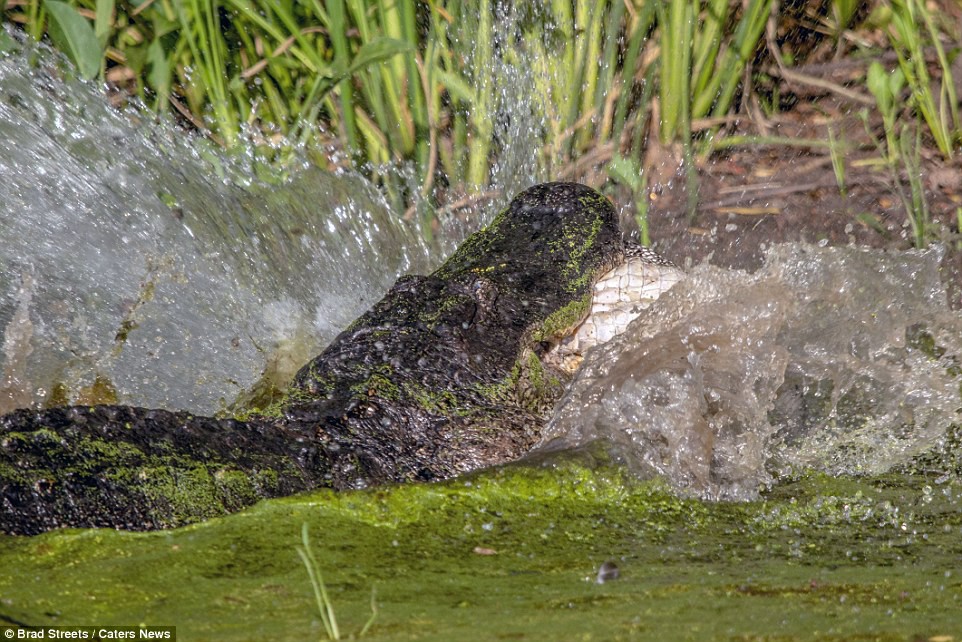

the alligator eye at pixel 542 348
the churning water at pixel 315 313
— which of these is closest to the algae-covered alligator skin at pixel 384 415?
the alligator eye at pixel 542 348

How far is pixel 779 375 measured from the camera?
255cm

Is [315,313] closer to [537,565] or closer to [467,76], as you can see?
[467,76]

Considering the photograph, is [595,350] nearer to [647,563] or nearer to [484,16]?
[647,563]

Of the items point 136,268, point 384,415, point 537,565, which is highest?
point 136,268

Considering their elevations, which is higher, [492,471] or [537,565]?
[492,471]

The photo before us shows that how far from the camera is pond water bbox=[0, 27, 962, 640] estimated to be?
1.42 m

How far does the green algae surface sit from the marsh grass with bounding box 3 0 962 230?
7.12 ft

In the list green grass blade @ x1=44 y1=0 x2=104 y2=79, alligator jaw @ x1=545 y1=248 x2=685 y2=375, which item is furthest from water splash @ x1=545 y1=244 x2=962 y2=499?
green grass blade @ x1=44 y1=0 x2=104 y2=79

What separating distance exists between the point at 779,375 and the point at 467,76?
198 centimetres

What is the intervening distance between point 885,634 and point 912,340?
1679 mm

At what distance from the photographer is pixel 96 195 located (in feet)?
10.6

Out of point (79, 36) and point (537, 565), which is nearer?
point (537, 565)

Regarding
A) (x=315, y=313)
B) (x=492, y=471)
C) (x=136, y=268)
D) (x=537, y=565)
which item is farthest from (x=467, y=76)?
(x=537, y=565)

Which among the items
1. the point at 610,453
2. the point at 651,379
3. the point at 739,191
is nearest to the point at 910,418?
the point at 651,379
